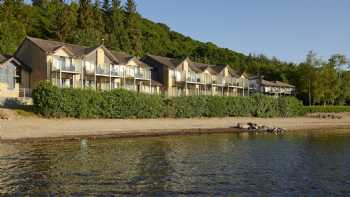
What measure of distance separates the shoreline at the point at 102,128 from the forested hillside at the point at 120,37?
28951mm

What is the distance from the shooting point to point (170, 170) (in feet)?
65.7

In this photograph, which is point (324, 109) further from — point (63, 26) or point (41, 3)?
point (41, 3)

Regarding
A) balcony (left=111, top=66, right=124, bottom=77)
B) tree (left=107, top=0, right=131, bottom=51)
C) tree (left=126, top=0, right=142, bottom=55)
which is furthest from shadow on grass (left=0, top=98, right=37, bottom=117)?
tree (left=126, top=0, right=142, bottom=55)

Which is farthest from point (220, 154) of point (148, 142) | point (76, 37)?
point (76, 37)

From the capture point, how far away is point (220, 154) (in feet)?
85.0

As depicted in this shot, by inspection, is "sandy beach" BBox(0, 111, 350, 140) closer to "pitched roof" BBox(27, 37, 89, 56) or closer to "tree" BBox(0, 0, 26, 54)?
"pitched roof" BBox(27, 37, 89, 56)

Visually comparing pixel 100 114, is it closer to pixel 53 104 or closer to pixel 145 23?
pixel 53 104

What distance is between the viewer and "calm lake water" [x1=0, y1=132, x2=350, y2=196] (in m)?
15.9

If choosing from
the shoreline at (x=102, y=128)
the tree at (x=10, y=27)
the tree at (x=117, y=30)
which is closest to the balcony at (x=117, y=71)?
the shoreline at (x=102, y=128)

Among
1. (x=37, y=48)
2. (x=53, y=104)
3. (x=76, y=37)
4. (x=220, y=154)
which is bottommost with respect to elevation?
(x=220, y=154)

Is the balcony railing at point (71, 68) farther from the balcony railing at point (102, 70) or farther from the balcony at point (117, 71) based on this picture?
the balcony at point (117, 71)

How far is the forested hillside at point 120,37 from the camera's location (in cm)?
8244

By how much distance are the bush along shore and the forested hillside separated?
2427 cm

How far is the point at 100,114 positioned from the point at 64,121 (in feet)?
17.7
